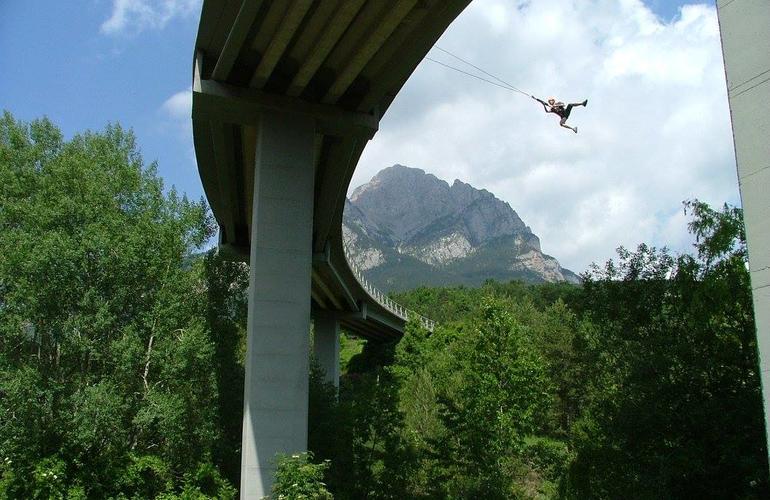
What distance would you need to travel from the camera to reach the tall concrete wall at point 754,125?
4684 millimetres

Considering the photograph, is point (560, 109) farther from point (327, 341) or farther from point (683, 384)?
point (327, 341)

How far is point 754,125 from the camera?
488cm

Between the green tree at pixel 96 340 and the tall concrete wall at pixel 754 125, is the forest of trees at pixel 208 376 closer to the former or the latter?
the green tree at pixel 96 340

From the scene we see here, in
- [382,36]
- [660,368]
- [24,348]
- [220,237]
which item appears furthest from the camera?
[220,237]

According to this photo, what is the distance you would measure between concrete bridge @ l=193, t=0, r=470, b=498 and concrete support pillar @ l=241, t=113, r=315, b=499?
2cm

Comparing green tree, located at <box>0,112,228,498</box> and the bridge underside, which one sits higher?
the bridge underside

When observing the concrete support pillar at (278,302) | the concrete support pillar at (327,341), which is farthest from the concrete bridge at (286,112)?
the concrete support pillar at (327,341)

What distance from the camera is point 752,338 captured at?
16.5m

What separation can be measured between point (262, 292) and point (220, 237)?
41.1 feet

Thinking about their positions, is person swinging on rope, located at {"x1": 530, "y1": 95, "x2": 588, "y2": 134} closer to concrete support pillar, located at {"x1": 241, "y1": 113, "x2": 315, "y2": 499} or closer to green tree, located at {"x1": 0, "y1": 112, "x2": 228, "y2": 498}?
concrete support pillar, located at {"x1": 241, "y1": 113, "x2": 315, "y2": 499}

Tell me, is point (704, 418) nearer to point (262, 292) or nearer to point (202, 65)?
point (262, 292)

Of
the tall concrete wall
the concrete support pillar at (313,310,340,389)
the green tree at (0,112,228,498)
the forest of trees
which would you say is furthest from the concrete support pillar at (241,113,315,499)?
the concrete support pillar at (313,310,340,389)

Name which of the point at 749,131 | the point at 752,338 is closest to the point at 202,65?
the point at 749,131

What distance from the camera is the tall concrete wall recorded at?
184 inches
